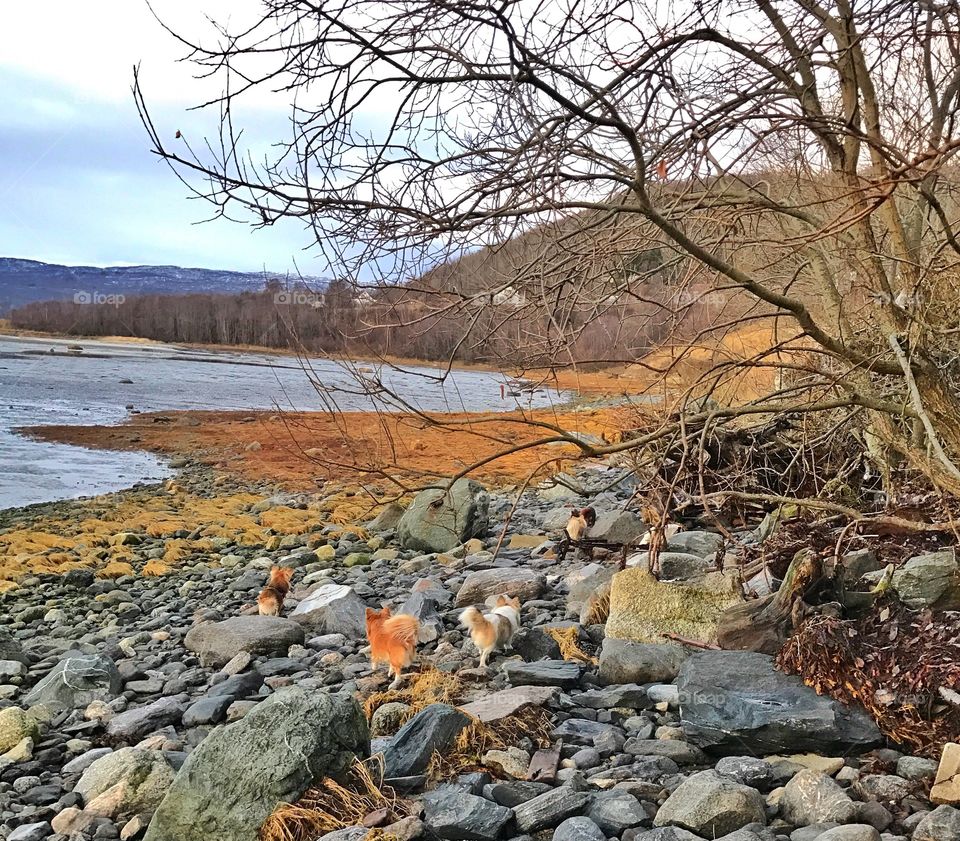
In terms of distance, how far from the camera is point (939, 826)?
268 centimetres

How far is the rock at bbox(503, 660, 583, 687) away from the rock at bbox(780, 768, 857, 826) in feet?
4.84

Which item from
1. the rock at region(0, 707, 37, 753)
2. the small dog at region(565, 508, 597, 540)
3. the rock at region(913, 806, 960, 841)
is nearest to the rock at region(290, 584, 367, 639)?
the rock at region(0, 707, 37, 753)

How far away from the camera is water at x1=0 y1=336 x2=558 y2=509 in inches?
190

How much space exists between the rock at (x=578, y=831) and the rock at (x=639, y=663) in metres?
1.46

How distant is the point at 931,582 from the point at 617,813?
2434mm

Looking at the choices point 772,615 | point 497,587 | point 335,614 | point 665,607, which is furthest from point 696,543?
point 335,614

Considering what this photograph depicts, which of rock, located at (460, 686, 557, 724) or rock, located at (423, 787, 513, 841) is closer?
rock, located at (423, 787, 513, 841)

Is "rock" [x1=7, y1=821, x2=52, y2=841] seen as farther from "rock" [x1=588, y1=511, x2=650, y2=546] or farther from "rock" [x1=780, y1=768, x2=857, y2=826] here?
"rock" [x1=588, y1=511, x2=650, y2=546]

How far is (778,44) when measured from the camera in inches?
167

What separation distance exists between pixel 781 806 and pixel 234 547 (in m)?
8.45

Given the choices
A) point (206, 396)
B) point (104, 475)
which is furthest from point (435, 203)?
point (206, 396)

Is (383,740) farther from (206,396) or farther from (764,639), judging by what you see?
(206,396)

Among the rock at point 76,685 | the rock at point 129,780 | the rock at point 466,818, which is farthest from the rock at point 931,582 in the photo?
the rock at point 76,685

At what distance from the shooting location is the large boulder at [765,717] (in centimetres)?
339
